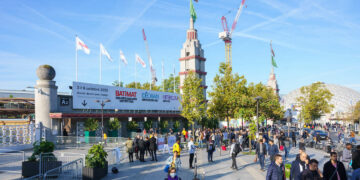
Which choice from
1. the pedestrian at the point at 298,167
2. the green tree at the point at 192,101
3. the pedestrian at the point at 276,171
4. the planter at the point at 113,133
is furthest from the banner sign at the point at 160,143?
the pedestrian at the point at 298,167

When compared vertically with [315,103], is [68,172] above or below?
below

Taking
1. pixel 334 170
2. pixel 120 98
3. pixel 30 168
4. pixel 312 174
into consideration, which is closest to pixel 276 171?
pixel 312 174

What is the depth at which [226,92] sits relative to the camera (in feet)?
119

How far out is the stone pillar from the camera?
2748 centimetres

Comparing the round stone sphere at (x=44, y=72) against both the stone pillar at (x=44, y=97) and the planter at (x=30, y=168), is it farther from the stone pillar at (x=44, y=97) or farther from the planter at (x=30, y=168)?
the planter at (x=30, y=168)

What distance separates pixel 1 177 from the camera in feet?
44.6

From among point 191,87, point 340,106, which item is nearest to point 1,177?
point 191,87

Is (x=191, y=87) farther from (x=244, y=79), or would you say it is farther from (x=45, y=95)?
(x=45, y=95)

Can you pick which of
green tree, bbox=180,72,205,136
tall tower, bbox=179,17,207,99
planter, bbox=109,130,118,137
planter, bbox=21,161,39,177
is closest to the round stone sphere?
planter, bbox=109,130,118,137

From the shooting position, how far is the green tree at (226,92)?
116 feet

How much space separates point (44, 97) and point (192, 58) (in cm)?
3914

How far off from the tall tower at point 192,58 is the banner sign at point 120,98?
10.0m

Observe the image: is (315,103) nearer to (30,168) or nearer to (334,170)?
(334,170)

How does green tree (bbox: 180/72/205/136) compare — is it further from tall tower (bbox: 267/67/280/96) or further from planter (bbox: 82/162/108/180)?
tall tower (bbox: 267/67/280/96)
